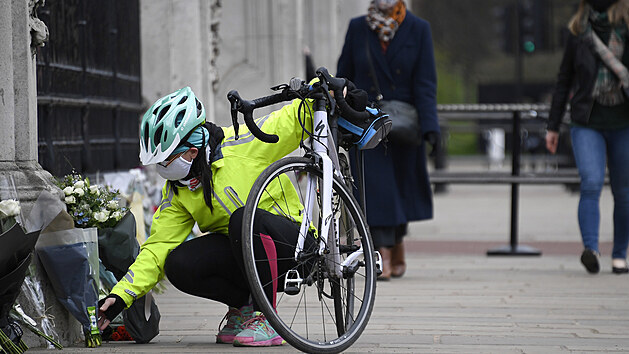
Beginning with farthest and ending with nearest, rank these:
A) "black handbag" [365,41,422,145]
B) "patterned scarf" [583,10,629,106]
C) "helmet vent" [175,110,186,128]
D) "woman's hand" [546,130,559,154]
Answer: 1. "woman's hand" [546,130,559,154]
2. "patterned scarf" [583,10,629,106]
3. "black handbag" [365,41,422,145]
4. "helmet vent" [175,110,186,128]

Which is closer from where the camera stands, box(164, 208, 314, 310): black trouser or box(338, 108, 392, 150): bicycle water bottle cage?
box(164, 208, 314, 310): black trouser

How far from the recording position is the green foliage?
505 cm

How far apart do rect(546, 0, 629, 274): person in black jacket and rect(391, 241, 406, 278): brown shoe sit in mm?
1256

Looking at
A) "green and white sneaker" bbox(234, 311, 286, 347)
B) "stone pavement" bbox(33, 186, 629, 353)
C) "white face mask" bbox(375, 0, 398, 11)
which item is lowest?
"stone pavement" bbox(33, 186, 629, 353)

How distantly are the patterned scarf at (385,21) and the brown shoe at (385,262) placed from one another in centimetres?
139

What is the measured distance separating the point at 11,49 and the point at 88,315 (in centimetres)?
120

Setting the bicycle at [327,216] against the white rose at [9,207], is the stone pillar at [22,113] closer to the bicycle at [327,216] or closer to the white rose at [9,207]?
the white rose at [9,207]

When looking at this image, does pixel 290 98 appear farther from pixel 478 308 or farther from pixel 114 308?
pixel 478 308

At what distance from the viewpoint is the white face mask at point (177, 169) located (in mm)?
4547

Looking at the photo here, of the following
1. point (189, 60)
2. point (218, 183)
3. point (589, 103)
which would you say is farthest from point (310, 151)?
point (189, 60)

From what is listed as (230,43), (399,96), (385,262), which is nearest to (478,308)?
(385,262)

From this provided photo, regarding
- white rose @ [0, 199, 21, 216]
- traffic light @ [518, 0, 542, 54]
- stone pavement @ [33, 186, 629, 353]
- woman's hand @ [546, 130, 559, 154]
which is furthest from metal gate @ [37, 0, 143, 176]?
traffic light @ [518, 0, 542, 54]

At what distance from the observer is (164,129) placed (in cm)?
445

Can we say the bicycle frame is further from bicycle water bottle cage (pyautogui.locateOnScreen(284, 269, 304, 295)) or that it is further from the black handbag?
the black handbag
